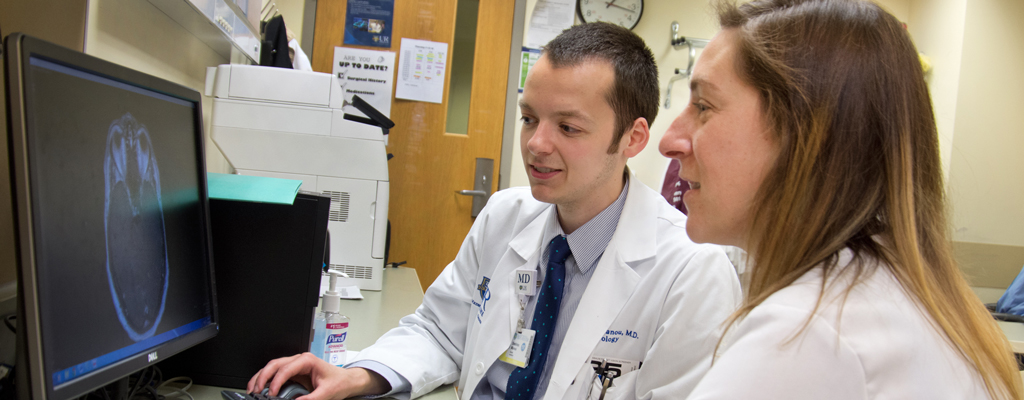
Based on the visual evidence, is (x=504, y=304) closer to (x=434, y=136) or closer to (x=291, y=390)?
(x=291, y=390)

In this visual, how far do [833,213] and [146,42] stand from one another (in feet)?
4.52

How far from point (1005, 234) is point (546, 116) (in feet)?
9.33

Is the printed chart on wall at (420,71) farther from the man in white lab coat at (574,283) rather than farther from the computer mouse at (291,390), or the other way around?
the computer mouse at (291,390)

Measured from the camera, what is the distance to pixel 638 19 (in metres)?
3.17

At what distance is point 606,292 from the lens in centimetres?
114

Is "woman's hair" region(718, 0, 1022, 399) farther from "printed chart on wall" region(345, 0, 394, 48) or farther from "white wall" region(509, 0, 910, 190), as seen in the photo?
"printed chart on wall" region(345, 0, 394, 48)

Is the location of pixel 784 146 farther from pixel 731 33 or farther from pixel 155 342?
pixel 155 342

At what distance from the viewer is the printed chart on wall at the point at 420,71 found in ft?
10.1

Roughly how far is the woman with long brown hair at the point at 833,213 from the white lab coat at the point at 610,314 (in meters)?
0.40

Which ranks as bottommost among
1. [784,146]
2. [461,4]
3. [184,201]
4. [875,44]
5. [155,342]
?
[155,342]

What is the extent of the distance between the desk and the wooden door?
895mm

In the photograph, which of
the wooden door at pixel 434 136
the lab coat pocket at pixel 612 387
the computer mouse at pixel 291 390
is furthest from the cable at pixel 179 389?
the wooden door at pixel 434 136

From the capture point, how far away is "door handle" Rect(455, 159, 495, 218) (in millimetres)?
3158

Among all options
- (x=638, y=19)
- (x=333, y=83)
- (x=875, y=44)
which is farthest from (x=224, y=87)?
(x=638, y=19)
